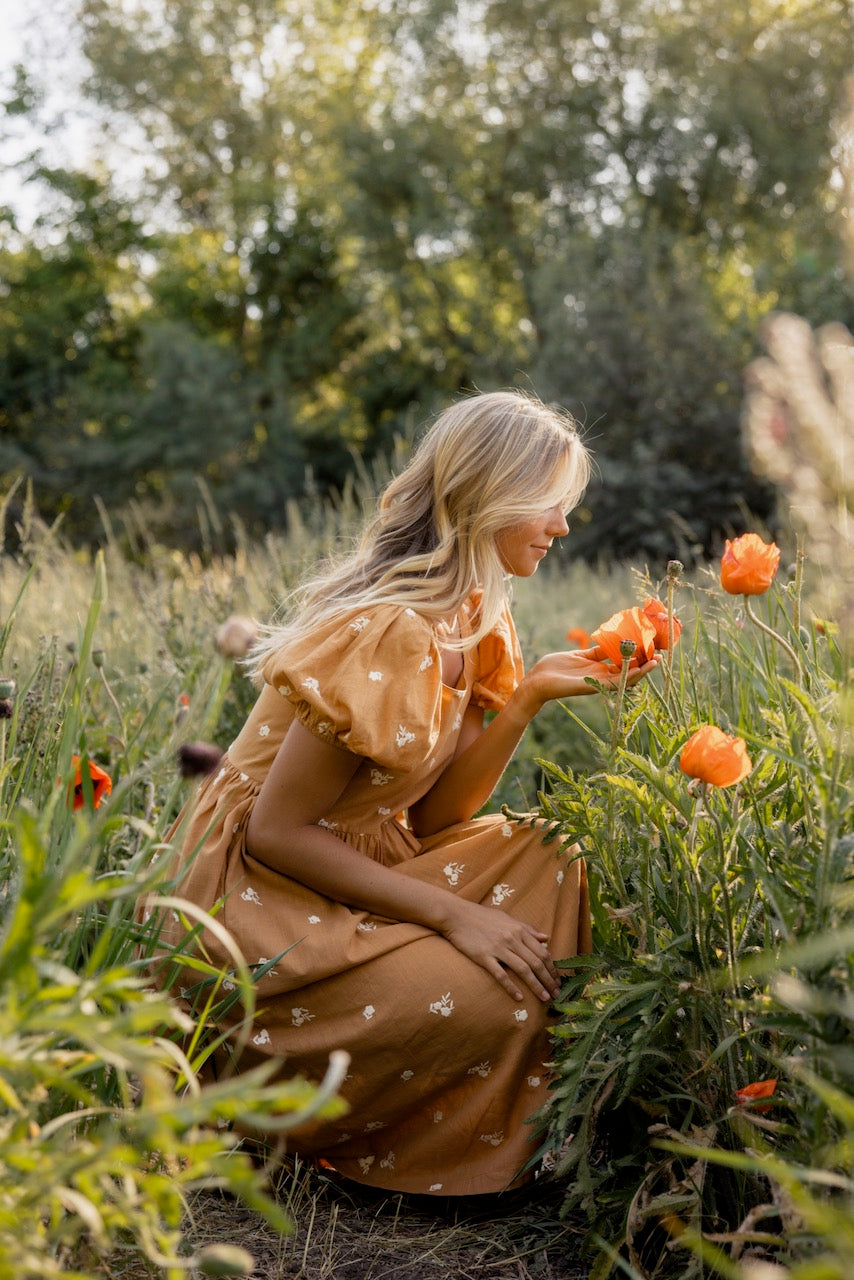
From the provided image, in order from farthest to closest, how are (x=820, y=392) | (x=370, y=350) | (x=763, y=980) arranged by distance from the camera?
(x=370, y=350) < (x=763, y=980) < (x=820, y=392)

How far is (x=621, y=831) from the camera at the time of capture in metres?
1.71

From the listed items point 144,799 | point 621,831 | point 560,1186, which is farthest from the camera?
point 144,799

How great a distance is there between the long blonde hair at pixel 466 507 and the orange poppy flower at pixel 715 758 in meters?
0.79

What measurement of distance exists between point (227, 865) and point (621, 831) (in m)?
0.69

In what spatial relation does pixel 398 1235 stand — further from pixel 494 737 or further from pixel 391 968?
pixel 494 737

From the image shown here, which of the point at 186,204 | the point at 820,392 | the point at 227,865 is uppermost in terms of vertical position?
the point at 820,392

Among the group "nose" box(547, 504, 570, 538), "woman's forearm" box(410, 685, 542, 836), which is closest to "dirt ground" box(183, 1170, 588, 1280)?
"woman's forearm" box(410, 685, 542, 836)

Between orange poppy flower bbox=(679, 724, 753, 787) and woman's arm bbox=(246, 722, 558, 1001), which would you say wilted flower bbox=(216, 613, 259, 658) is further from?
woman's arm bbox=(246, 722, 558, 1001)

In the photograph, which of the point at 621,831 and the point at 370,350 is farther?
the point at 370,350

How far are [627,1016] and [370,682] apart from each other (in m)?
0.64

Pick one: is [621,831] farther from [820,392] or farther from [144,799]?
[144,799]

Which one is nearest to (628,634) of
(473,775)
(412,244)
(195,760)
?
(473,775)

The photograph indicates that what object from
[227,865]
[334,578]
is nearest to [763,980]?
[227,865]

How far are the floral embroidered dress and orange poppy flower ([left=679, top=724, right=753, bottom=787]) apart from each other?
0.66m
